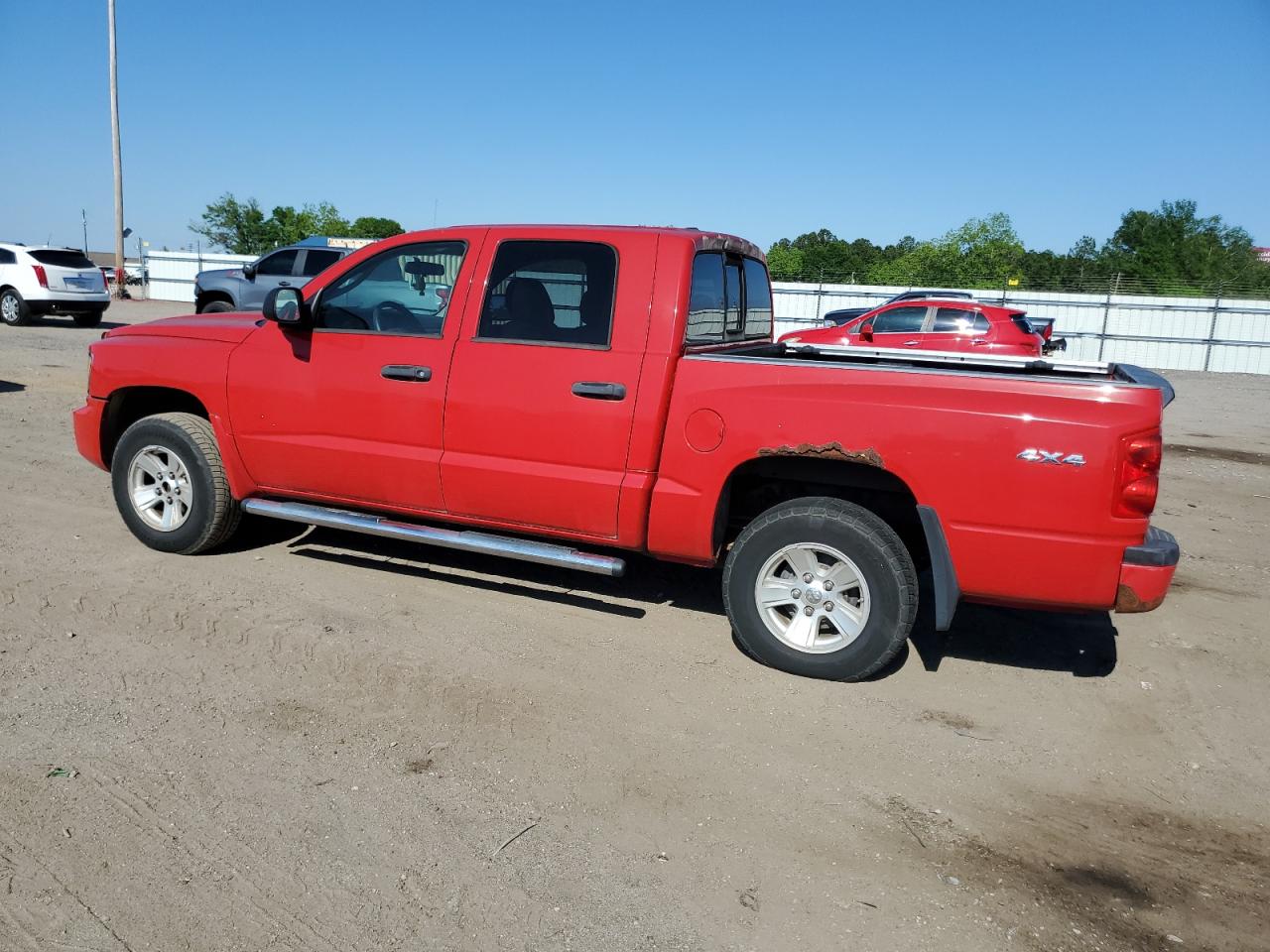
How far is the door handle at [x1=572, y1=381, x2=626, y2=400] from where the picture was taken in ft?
14.9

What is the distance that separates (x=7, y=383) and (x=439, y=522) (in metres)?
9.34

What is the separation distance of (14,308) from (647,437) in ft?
66.2

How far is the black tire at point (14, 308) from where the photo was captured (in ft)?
64.5

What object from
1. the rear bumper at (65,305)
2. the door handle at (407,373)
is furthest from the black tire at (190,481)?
the rear bumper at (65,305)

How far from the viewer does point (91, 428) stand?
19.4ft

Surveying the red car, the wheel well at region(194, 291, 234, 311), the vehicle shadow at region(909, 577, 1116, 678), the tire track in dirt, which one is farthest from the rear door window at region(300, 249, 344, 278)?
the tire track in dirt

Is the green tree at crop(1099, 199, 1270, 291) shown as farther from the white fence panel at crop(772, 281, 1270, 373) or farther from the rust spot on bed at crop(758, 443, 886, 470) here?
the rust spot on bed at crop(758, 443, 886, 470)

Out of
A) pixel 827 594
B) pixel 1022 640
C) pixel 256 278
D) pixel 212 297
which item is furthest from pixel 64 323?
pixel 1022 640

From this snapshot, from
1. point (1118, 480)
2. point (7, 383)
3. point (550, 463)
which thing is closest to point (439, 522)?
point (550, 463)

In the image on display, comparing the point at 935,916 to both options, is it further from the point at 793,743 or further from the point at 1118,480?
the point at 1118,480

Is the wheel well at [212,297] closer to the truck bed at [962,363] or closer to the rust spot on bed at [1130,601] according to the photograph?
the truck bed at [962,363]

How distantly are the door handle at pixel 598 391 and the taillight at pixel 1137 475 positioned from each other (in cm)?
211

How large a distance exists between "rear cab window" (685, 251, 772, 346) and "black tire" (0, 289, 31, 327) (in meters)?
19.0

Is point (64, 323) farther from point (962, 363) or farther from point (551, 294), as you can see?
point (962, 363)
